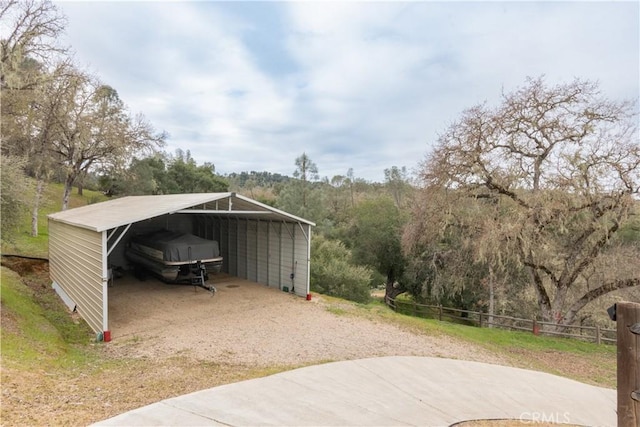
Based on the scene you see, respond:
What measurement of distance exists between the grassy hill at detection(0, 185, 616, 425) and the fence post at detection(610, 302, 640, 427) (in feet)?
16.0

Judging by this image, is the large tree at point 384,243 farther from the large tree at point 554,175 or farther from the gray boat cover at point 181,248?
the gray boat cover at point 181,248

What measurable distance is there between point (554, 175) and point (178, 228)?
16.6 metres

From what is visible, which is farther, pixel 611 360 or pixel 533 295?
pixel 533 295

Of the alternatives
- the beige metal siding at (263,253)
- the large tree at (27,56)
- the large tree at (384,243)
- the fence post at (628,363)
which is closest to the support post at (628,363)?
the fence post at (628,363)

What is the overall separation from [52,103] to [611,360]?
25535 millimetres

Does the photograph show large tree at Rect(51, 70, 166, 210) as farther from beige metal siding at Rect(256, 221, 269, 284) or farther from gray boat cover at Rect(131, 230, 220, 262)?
beige metal siding at Rect(256, 221, 269, 284)

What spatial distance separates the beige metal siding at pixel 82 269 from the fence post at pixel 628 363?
9192 mm

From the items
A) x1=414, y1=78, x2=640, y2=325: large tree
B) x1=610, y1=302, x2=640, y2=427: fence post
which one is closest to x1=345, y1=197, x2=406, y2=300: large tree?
x1=414, y1=78, x2=640, y2=325: large tree

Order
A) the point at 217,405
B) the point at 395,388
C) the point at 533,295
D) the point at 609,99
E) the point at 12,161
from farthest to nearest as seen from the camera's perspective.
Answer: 1. the point at 533,295
2. the point at 609,99
3. the point at 12,161
4. the point at 395,388
5. the point at 217,405

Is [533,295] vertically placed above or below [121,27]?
below

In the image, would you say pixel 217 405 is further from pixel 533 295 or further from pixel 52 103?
pixel 52 103

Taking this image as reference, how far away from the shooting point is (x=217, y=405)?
4.36m

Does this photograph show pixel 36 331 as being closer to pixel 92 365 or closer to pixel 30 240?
pixel 92 365

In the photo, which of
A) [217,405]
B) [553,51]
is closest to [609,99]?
[553,51]
